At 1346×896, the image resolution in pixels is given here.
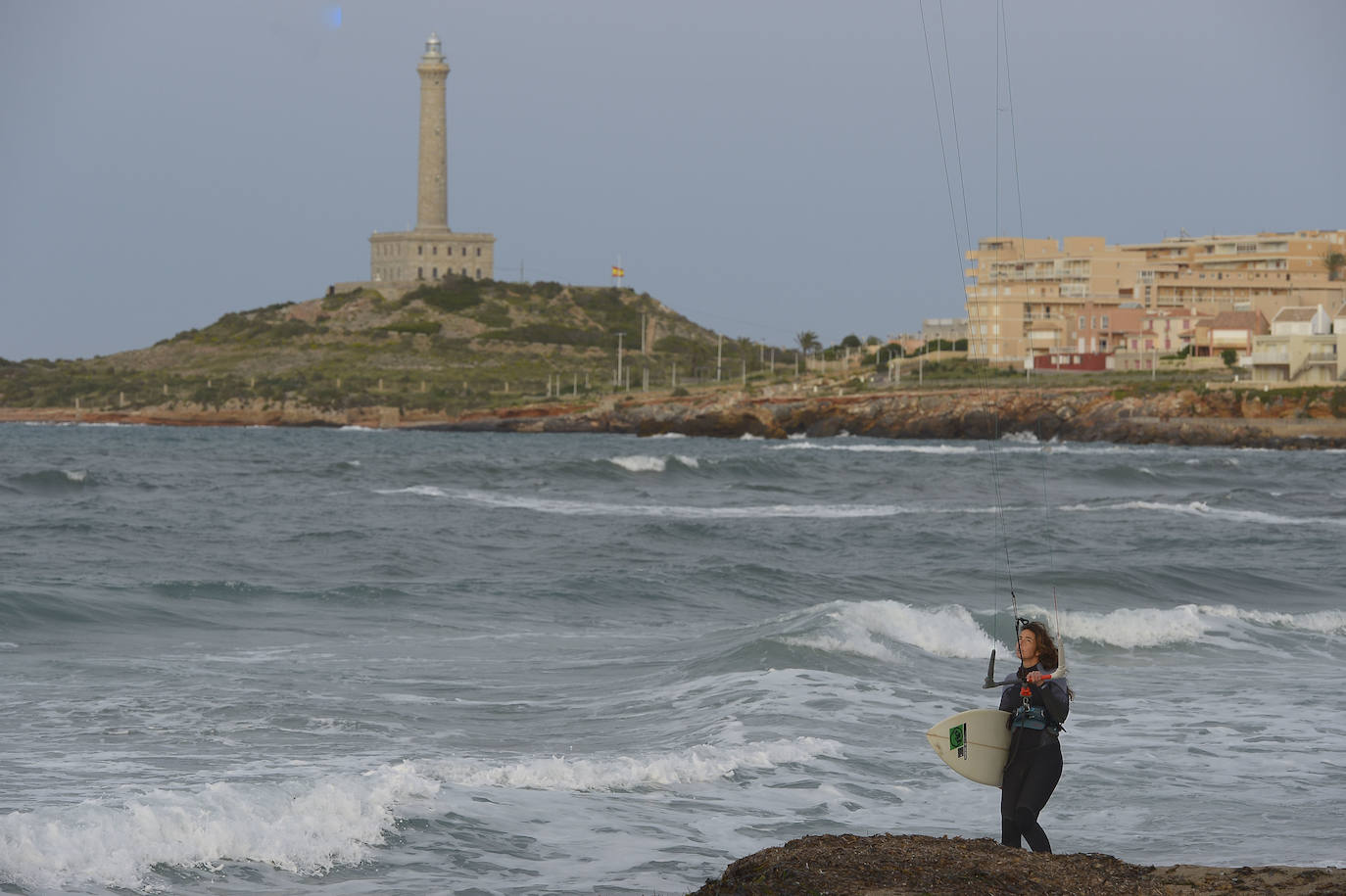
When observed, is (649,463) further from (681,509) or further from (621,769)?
(621,769)

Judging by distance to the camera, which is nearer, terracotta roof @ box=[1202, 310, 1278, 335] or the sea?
the sea

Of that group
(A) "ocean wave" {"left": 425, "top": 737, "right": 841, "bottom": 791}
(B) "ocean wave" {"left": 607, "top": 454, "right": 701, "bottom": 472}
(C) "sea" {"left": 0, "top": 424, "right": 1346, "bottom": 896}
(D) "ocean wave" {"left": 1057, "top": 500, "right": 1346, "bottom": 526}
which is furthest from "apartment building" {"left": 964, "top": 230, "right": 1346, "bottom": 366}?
(A) "ocean wave" {"left": 425, "top": 737, "right": 841, "bottom": 791}

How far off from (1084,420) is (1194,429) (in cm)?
824

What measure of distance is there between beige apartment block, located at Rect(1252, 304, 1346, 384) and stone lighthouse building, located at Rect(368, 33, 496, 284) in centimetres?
8897

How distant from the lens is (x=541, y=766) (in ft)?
30.9

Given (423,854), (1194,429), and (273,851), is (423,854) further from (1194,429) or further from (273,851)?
(1194,429)

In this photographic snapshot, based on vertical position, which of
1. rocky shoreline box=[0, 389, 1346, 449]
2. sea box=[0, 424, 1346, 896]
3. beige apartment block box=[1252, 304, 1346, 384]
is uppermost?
beige apartment block box=[1252, 304, 1346, 384]

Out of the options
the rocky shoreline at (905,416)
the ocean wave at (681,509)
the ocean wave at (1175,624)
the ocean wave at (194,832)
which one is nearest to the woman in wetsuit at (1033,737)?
the ocean wave at (194,832)

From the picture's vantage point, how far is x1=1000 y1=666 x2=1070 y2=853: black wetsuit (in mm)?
6793

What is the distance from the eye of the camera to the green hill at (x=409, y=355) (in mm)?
130375

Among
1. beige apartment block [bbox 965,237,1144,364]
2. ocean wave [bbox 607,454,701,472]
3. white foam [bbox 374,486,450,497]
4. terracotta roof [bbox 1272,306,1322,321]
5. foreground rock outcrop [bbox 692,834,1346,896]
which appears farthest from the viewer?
beige apartment block [bbox 965,237,1144,364]

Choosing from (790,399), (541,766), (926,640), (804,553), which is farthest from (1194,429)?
(541,766)

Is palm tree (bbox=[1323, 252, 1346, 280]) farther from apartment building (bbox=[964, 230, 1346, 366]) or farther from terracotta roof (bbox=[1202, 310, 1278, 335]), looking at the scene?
terracotta roof (bbox=[1202, 310, 1278, 335])

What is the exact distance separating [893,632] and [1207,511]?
20.5m
